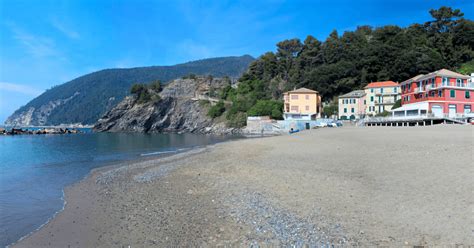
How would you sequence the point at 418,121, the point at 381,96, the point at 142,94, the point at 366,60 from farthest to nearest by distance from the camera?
1. the point at 142,94
2. the point at 366,60
3. the point at 381,96
4. the point at 418,121

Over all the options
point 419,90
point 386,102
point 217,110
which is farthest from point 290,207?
point 217,110

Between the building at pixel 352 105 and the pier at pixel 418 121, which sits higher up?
the building at pixel 352 105

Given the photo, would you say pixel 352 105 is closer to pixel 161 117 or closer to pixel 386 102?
pixel 386 102

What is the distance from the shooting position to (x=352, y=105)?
184 feet

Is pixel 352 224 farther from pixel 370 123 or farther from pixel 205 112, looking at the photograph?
pixel 205 112

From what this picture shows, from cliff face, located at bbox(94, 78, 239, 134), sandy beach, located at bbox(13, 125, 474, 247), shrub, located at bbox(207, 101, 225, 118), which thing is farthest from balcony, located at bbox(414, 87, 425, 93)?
shrub, located at bbox(207, 101, 225, 118)

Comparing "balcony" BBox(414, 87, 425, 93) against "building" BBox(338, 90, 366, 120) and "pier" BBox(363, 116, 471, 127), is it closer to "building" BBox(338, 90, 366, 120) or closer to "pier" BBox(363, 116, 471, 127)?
"pier" BBox(363, 116, 471, 127)

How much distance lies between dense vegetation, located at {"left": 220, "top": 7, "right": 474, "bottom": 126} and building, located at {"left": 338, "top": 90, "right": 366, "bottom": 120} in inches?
157

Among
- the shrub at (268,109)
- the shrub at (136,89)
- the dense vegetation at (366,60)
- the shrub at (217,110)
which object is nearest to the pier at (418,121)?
the dense vegetation at (366,60)

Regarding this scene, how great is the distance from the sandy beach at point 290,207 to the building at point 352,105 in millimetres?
44701

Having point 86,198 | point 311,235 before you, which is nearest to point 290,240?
point 311,235

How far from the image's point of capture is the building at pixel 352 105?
54625 millimetres

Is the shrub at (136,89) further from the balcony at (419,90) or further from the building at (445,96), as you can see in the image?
the balcony at (419,90)

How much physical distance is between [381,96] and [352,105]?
547cm
